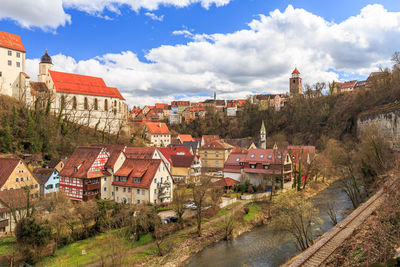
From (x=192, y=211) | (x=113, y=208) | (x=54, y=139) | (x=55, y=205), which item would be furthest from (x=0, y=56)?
(x=192, y=211)

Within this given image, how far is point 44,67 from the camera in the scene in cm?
6041

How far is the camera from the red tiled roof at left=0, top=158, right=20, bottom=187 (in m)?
28.5

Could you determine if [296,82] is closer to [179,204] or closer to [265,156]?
[265,156]

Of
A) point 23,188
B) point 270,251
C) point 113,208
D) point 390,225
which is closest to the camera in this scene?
point 390,225

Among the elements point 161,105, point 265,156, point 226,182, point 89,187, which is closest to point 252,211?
point 226,182

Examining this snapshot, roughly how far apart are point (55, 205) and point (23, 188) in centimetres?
518

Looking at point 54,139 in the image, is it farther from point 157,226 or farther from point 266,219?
point 266,219

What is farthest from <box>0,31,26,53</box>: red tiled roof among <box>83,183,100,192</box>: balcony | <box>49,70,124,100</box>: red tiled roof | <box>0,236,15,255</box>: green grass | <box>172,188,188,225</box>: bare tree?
<box>172,188,188,225</box>: bare tree

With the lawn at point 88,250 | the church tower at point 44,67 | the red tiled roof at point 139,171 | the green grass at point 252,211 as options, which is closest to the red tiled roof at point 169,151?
the red tiled roof at point 139,171

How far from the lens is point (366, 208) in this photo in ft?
63.8

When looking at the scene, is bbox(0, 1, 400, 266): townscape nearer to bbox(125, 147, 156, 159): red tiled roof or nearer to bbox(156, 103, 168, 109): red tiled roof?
bbox(125, 147, 156, 159): red tiled roof

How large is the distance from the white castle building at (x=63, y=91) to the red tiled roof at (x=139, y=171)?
97.9 ft

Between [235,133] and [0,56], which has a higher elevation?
[0,56]

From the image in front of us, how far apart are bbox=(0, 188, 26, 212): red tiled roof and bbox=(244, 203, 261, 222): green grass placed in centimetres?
2115
